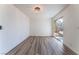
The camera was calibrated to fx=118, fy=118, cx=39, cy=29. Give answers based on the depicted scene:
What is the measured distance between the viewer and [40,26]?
1087cm

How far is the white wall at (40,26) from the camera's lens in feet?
35.2

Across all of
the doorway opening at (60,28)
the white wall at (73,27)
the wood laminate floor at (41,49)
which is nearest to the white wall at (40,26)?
the doorway opening at (60,28)

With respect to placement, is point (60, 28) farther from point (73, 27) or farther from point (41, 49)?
point (73, 27)

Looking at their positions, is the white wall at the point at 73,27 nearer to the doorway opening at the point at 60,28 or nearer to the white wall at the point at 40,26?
the doorway opening at the point at 60,28

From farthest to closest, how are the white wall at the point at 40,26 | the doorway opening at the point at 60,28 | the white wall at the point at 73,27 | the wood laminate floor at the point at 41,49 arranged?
the white wall at the point at 40,26 < the doorway opening at the point at 60,28 < the wood laminate floor at the point at 41,49 < the white wall at the point at 73,27

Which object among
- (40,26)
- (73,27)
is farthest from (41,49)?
(40,26)

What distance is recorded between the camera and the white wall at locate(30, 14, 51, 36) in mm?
10719

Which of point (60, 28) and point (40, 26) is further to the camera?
point (40, 26)

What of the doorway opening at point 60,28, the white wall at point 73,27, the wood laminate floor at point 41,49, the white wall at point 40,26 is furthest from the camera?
the white wall at point 40,26

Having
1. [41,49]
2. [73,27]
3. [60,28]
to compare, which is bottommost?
[41,49]

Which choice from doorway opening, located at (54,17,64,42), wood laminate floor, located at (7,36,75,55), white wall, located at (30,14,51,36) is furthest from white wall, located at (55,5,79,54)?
white wall, located at (30,14,51,36)

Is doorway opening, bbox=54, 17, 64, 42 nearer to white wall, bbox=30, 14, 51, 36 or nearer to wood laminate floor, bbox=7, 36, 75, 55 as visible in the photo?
white wall, bbox=30, 14, 51, 36
